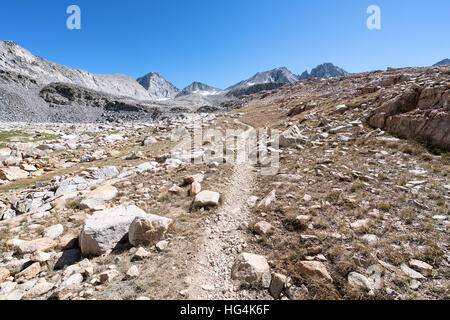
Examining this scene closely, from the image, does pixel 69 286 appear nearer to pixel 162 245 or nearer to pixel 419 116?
pixel 162 245

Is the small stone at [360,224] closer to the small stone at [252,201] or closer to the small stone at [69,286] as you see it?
the small stone at [252,201]

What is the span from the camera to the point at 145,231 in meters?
4.62

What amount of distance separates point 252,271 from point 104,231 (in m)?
3.80

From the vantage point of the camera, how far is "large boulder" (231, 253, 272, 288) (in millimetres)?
3559

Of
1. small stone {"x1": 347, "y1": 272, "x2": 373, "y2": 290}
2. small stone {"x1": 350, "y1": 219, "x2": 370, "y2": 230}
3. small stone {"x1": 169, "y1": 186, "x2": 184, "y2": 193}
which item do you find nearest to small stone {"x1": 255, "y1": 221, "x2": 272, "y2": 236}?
small stone {"x1": 347, "y1": 272, "x2": 373, "y2": 290}

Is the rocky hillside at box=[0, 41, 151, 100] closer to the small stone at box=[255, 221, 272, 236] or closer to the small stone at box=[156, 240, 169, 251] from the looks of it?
the small stone at box=[156, 240, 169, 251]

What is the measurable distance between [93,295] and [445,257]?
22.7 ft

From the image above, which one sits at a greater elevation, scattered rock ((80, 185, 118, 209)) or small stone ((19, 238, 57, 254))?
scattered rock ((80, 185, 118, 209))

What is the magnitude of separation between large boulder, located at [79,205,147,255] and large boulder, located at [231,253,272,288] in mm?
3143

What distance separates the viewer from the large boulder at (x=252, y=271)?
356cm

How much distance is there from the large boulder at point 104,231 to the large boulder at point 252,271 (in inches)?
124

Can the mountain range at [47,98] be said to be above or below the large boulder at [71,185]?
above

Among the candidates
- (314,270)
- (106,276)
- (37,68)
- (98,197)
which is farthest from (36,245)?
(37,68)

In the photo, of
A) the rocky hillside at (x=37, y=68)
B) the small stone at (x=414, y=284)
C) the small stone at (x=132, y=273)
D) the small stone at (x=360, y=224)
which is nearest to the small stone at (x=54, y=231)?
the small stone at (x=132, y=273)
